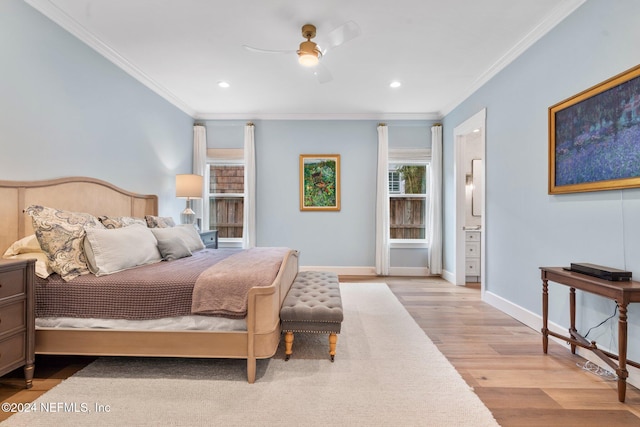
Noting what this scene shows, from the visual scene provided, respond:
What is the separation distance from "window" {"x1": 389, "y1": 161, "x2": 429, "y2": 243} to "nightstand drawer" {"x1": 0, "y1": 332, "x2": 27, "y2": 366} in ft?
15.7

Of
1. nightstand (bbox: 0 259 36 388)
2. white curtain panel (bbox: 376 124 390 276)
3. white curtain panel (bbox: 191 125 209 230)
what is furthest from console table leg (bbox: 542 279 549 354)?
white curtain panel (bbox: 191 125 209 230)

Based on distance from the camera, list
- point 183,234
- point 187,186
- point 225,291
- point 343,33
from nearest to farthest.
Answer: point 225,291, point 343,33, point 183,234, point 187,186

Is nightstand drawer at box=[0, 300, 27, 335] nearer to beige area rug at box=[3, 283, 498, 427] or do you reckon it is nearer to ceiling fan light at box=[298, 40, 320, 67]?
beige area rug at box=[3, 283, 498, 427]

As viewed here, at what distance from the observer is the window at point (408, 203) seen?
5.40 m

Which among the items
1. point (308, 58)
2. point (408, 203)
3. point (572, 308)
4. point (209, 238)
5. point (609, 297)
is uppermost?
point (308, 58)

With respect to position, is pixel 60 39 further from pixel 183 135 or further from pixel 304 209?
pixel 304 209

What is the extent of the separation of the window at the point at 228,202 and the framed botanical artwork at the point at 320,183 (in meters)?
1.13

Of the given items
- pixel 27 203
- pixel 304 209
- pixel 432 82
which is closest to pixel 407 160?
pixel 432 82

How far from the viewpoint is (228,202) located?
5395 mm

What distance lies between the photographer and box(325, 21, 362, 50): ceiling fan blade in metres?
2.35

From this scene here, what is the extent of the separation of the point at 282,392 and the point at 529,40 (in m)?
3.77

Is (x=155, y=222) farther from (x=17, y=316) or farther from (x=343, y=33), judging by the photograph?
(x=343, y=33)

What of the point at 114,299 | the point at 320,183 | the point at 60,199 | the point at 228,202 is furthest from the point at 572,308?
the point at 228,202

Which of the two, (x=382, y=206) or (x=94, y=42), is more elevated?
(x=94, y=42)
